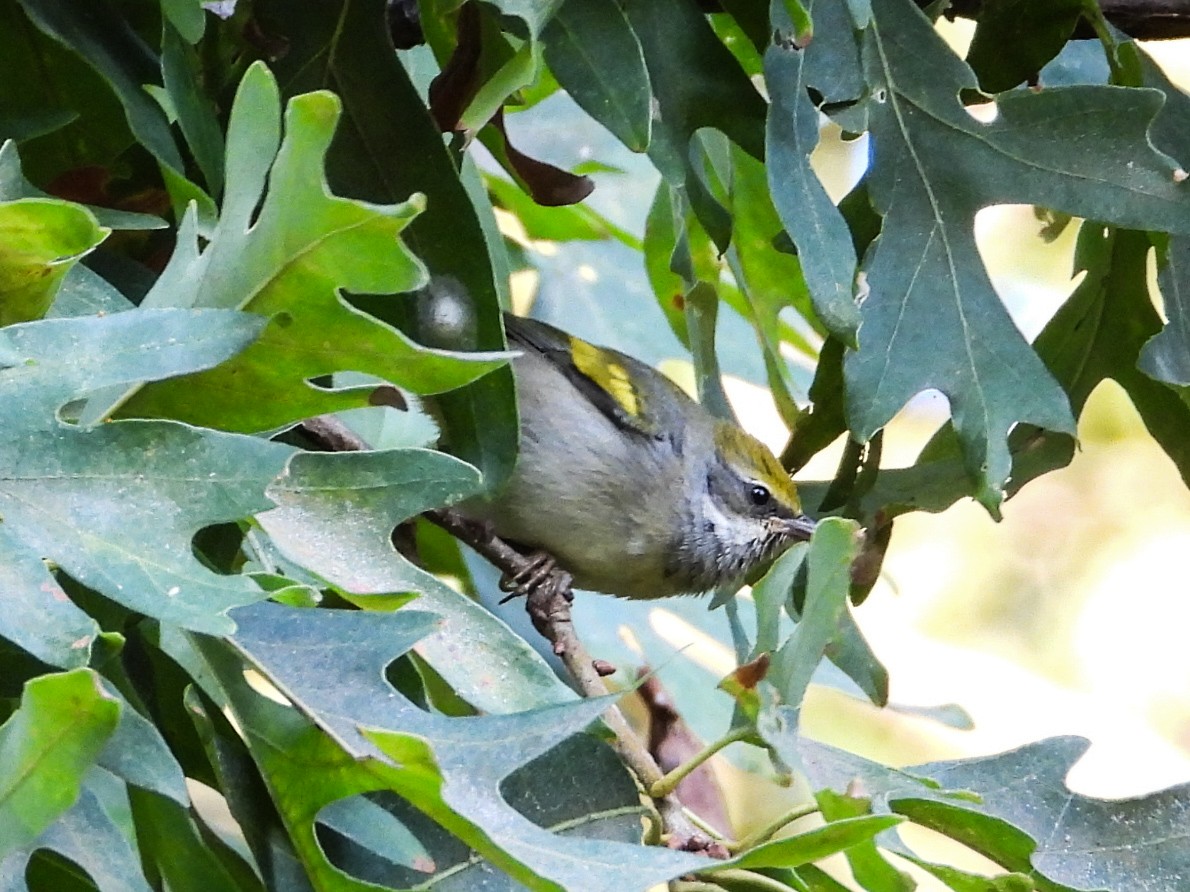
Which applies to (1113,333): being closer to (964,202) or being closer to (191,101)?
(964,202)

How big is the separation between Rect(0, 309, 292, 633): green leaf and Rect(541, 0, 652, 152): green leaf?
46cm

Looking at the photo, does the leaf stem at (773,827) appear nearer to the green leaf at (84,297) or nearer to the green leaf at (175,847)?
the green leaf at (175,847)

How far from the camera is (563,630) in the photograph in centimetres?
156

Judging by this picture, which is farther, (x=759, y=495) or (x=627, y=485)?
(x=759, y=495)

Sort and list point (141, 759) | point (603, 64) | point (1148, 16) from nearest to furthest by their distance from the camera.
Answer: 1. point (141, 759)
2. point (603, 64)
3. point (1148, 16)

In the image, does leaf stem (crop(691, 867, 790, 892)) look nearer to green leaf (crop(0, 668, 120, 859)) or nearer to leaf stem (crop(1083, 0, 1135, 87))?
green leaf (crop(0, 668, 120, 859))

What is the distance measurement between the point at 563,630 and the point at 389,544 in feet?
1.60

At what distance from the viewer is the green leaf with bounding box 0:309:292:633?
875 mm

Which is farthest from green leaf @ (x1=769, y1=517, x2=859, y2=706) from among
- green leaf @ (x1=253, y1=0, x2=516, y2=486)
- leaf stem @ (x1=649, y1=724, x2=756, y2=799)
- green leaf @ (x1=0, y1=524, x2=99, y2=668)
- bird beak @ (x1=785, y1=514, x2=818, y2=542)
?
bird beak @ (x1=785, y1=514, x2=818, y2=542)

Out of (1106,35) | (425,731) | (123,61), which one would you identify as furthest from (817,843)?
(1106,35)

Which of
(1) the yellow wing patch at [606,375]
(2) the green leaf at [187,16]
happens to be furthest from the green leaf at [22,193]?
(1) the yellow wing patch at [606,375]

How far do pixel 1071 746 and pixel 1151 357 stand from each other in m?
0.47

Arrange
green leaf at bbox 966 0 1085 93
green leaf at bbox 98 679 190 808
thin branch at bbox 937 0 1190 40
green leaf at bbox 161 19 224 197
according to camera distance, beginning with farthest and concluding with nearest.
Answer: thin branch at bbox 937 0 1190 40 → green leaf at bbox 966 0 1085 93 → green leaf at bbox 161 19 224 197 → green leaf at bbox 98 679 190 808

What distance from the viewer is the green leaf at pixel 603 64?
1.24 metres
